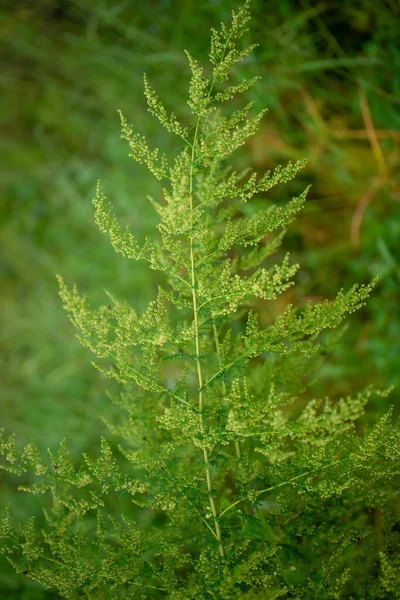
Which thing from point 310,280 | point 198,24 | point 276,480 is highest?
point 198,24

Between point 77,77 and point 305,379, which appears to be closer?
point 305,379

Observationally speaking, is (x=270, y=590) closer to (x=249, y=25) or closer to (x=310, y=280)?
(x=310, y=280)

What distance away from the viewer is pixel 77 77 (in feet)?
6.89

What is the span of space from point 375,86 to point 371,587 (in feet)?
4.65

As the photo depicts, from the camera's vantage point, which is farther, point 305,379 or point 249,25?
point 305,379

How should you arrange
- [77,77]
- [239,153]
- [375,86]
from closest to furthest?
[375,86] → [239,153] → [77,77]

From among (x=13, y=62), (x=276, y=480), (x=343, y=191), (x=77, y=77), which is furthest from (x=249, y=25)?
(x=276, y=480)

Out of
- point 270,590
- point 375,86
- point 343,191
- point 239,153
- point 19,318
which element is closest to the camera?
point 270,590

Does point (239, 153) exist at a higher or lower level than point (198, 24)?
lower

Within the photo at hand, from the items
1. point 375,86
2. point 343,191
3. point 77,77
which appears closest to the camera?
point 375,86

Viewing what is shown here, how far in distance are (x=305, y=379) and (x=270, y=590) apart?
1122 mm

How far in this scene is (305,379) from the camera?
182 cm

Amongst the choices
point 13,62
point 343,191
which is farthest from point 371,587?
point 13,62

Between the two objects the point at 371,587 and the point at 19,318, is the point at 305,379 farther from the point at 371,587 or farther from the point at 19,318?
the point at 19,318
